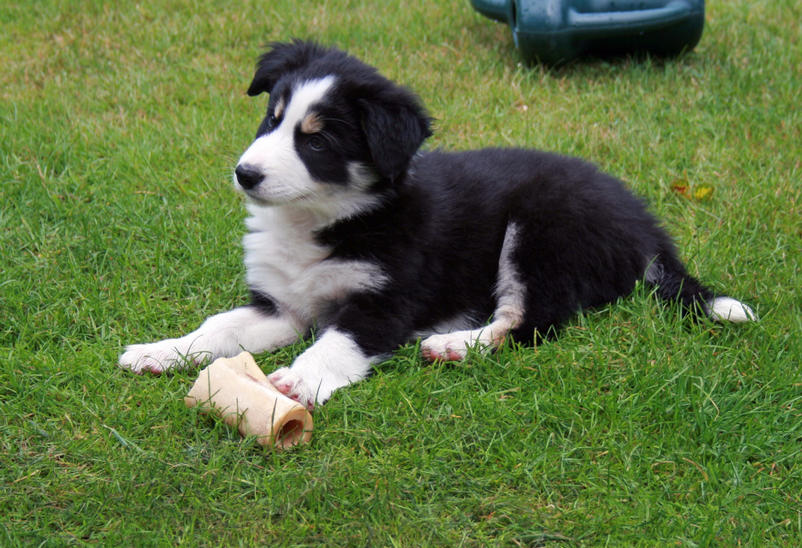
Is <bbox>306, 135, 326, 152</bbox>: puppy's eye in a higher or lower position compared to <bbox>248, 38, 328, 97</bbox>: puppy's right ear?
lower

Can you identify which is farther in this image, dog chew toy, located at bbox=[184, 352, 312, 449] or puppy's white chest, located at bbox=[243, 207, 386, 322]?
puppy's white chest, located at bbox=[243, 207, 386, 322]

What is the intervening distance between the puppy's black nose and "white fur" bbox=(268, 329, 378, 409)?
548 millimetres

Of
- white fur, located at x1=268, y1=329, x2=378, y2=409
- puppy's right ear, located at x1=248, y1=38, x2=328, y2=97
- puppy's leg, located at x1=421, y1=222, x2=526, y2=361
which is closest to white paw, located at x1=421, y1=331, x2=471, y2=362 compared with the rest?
puppy's leg, located at x1=421, y1=222, x2=526, y2=361

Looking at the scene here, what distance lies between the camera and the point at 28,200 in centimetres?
384

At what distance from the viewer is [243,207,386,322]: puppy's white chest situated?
294 cm

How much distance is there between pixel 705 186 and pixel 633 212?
1.06m

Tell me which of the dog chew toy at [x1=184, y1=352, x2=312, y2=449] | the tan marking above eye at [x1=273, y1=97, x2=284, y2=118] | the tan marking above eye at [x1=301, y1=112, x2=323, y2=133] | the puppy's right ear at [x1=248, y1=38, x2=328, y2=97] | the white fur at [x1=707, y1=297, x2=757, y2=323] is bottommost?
the white fur at [x1=707, y1=297, x2=757, y2=323]

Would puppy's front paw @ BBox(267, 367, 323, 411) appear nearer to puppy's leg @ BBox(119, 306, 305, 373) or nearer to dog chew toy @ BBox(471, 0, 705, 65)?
puppy's leg @ BBox(119, 306, 305, 373)

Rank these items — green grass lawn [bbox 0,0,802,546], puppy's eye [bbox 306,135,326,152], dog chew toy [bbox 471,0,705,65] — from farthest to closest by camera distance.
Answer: dog chew toy [bbox 471,0,705,65]
puppy's eye [bbox 306,135,326,152]
green grass lawn [bbox 0,0,802,546]

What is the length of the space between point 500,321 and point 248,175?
1.03 metres

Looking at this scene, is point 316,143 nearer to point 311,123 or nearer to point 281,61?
point 311,123

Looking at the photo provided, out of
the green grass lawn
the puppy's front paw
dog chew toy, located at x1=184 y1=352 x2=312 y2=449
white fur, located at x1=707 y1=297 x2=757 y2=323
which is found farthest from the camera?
white fur, located at x1=707 y1=297 x2=757 y2=323

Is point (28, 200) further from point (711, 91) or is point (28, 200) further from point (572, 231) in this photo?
point (711, 91)

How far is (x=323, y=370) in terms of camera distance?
8.87ft
